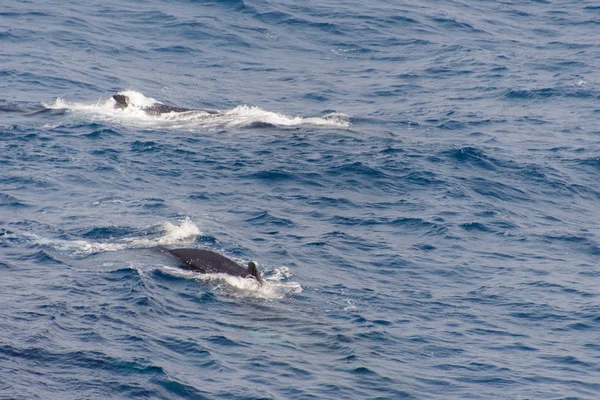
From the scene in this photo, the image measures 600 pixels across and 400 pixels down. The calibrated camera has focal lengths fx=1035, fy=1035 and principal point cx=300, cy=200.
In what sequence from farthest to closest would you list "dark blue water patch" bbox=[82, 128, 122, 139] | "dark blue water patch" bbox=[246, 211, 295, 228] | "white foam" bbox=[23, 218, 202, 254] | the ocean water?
"dark blue water patch" bbox=[82, 128, 122, 139] < "dark blue water patch" bbox=[246, 211, 295, 228] < "white foam" bbox=[23, 218, 202, 254] < the ocean water

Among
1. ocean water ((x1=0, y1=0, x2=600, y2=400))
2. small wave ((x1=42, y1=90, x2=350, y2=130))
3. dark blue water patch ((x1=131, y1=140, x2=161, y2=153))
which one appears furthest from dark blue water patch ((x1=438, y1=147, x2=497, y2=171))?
dark blue water patch ((x1=131, y1=140, x2=161, y2=153))

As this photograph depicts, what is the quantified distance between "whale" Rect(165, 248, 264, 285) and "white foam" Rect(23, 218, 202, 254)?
1405 mm

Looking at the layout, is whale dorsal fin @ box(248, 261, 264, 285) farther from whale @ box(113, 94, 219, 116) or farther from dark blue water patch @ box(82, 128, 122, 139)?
whale @ box(113, 94, 219, 116)

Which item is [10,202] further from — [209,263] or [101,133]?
[101,133]

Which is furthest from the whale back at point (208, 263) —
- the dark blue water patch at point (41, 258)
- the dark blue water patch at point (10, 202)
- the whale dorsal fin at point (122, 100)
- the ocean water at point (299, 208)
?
the whale dorsal fin at point (122, 100)

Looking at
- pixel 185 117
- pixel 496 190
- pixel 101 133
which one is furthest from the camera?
pixel 185 117

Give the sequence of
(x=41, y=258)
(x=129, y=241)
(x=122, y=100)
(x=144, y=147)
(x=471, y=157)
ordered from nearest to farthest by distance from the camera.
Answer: (x=41, y=258), (x=129, y=241), (x=144, y=147), (x=471, y=157), (x=122, y=100)

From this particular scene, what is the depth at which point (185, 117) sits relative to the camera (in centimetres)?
5059

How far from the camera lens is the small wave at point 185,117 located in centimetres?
4959

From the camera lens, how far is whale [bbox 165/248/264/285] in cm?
3266

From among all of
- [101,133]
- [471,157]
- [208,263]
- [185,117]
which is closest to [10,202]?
[208,263]

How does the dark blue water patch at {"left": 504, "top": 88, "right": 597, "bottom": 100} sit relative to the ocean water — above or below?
above

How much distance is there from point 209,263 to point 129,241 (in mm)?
3644

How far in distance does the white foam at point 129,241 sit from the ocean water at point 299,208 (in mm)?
100
